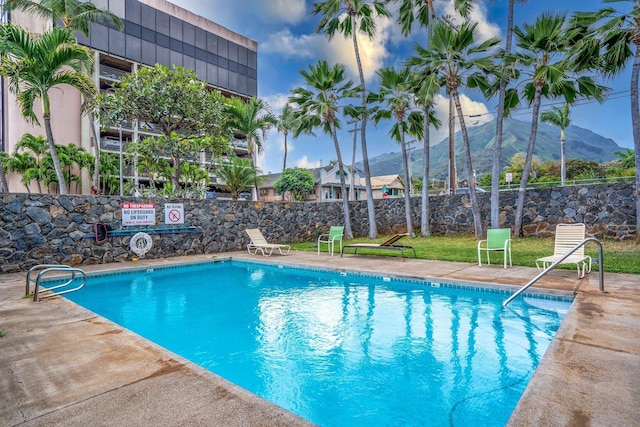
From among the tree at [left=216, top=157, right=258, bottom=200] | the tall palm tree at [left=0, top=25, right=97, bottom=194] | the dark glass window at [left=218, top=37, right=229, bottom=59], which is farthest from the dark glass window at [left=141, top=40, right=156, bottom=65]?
the tall palm tree at [left=0, top=25, right=97, bottom=194]

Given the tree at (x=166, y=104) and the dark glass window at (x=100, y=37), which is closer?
the tree at (x=166, y=104)

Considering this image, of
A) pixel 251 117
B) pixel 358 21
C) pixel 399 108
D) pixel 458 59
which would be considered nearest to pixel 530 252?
pixel 458 59

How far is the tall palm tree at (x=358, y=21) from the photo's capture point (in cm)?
1605

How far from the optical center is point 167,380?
8.48 ft

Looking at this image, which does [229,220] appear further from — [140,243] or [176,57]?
[176,57]

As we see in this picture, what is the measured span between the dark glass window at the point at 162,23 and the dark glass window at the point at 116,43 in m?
3.32

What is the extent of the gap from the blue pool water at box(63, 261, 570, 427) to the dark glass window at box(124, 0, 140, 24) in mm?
28073

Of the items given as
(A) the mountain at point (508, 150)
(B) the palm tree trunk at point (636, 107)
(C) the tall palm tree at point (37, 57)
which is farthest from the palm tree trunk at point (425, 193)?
(A) the mountain at point (508, 150)

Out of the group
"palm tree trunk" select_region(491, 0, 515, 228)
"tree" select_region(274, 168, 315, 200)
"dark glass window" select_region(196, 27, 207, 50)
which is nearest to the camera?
"palm tree trunk" select_region(491, 0, 515, 228)

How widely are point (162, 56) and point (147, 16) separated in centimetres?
318

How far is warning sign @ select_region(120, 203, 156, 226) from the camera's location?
1043cm

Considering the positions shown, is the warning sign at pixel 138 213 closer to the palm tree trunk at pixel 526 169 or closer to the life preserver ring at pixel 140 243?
the life preserver ring at pixel 140 243

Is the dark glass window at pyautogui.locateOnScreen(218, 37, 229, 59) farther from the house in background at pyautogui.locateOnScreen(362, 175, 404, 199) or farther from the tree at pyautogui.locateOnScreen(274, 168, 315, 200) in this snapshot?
the house in background at pyautogui.locateOnScreen(362, 175, 404, 199)

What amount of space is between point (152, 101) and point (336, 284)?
1005cm
